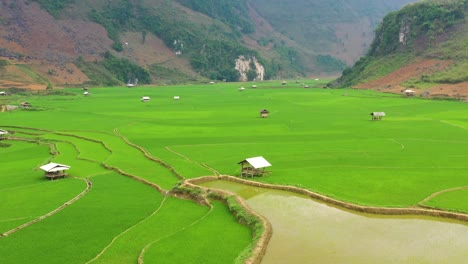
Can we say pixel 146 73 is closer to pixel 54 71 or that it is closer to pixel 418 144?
pixel 54 71

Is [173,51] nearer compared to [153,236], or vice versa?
[153,236]

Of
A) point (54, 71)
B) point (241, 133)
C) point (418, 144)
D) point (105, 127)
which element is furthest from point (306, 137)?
point (54, 71)

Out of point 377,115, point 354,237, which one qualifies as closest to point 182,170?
point 354,237

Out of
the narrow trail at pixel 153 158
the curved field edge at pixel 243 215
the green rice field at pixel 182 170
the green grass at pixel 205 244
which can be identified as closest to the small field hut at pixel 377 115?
the green rice field at pixel 182 170

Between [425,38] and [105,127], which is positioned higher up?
[425,38]

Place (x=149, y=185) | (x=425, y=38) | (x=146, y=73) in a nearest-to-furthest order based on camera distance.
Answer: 1. (x=149, y=185)
2. (x=425, y=38)
3. (x=146, y=73)

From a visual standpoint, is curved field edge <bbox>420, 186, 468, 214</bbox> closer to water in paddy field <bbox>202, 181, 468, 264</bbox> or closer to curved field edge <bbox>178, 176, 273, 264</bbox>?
water in paddy field <bbox>202, 181, 468, 264</bbox>

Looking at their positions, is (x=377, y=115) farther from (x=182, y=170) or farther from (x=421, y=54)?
(x=421, y=54)

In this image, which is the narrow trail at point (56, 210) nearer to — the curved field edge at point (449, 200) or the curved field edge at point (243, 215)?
the curved field edge at point (243, 215)
